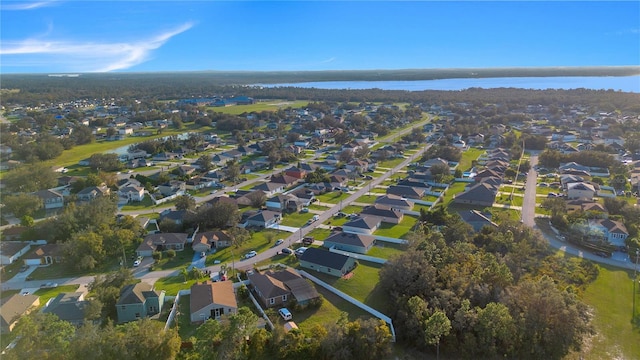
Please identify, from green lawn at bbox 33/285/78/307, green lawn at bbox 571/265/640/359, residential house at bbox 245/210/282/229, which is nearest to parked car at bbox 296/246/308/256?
residential house at bbox 245/210/282/229

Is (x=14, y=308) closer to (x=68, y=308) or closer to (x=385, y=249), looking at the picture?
(x=68, y=308)

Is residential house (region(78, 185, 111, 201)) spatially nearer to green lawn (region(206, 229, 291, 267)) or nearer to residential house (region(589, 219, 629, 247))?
green lawn (region(206, 229, 291, 267))

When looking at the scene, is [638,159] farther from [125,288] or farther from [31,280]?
[31,280]

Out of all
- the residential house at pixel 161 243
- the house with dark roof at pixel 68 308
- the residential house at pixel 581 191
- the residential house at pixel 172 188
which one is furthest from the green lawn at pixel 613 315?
the residential house at pixel 172 188

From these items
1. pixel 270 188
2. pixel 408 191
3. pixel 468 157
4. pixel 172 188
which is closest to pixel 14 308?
pixel 172 188

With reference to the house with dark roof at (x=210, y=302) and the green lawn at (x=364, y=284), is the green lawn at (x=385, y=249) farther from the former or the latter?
the house with dark roof at (x=210, y=302)

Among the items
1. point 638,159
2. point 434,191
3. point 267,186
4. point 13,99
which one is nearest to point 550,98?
point 638,159
